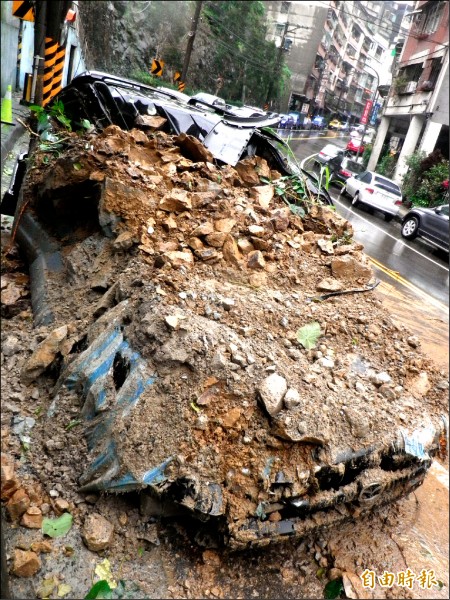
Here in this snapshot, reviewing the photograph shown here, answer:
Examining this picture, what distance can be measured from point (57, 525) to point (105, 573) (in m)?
0.28

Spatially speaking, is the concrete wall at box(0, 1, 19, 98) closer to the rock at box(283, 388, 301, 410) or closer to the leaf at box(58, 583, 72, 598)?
the rock at box(283, 388, 301, 410)

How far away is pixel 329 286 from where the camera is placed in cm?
276

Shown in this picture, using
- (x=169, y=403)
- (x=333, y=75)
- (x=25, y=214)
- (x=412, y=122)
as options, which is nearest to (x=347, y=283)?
(x=412, y=122)

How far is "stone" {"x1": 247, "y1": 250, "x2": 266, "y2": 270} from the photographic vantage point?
2660 millimetres

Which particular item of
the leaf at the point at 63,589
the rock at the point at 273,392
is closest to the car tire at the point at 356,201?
the rock at the point at 273,392

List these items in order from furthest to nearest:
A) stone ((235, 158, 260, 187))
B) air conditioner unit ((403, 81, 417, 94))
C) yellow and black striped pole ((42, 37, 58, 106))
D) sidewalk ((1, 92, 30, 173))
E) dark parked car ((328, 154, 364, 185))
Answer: dark parked car ((328, 154, 364, 185))
yellow and black striped pole ((42, 37, 58, 106))
stone ((235, 158, 260, 187))
air conditioner unit ((403, 81, 417, 94))
sidewalk ((1, 92, 30, 173))

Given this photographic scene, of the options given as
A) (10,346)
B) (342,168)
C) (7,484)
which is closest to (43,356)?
(10,346)

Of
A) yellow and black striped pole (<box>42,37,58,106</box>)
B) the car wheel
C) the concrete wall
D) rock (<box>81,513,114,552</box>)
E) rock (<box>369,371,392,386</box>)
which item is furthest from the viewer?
the car wheel

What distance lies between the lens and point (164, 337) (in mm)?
1966

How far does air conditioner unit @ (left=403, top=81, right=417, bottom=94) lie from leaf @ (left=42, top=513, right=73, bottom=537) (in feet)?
9.56

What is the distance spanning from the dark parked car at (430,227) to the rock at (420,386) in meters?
4.05

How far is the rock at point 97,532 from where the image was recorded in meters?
1.73

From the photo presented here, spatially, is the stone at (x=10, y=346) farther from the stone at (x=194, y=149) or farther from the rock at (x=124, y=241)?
the stone at (x=194, y=149)

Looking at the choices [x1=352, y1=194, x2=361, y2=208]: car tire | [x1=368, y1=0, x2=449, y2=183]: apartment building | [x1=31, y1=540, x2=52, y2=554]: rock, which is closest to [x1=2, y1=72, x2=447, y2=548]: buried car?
[x1=31, y1=540, x2=52, y2=554]: rock
